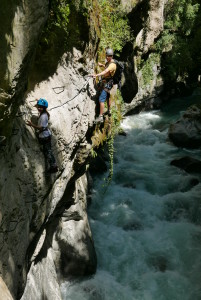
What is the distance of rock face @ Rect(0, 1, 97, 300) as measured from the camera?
165 inches

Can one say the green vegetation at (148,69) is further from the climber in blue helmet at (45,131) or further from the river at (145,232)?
the climber in blue helmet at (45,131)

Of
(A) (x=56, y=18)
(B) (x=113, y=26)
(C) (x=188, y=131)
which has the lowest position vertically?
(C) (x=188, y=131)

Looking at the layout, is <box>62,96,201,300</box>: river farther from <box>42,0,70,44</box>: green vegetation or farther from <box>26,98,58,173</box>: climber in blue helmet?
<box>42,0,70,44</box>: green vegetation

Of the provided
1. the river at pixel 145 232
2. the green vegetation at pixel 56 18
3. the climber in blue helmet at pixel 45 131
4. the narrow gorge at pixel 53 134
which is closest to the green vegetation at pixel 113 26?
the narrow gorge at pixel 53 134

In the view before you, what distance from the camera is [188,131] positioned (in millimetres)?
18203

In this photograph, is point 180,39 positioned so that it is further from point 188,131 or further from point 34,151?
point 34,151

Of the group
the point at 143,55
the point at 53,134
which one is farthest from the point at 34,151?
the point at 143,55

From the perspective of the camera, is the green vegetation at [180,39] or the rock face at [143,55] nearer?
the rock face at [143,55]

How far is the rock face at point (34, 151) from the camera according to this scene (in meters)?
4.18

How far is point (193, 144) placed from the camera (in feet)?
59.5

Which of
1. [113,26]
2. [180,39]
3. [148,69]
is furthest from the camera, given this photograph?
[180,39]

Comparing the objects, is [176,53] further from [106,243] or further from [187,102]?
[106,243]

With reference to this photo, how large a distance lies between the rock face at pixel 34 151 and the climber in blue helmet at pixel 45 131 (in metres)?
0.11

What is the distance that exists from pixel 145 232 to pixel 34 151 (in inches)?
295
